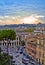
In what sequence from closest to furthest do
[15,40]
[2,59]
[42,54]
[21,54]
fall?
[42,54] → [2,59] → [21,54] → [15,40]

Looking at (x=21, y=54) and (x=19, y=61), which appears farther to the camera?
(x=21, y=54)

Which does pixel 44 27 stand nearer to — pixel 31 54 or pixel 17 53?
pixel 31 54

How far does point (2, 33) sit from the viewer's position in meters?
5.35

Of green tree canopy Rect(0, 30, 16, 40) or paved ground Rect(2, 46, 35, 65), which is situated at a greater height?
green tree canopy Rect(0, 30, 16, 40)

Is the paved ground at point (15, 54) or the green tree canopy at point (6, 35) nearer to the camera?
the paved ground at point (15, 54)

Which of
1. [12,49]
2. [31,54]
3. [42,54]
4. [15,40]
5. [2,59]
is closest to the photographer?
[42,54]

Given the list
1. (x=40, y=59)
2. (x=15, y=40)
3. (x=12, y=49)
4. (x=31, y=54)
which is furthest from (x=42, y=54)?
(x=15, y=40)

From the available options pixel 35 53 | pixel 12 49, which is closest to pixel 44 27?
pixel 35 53

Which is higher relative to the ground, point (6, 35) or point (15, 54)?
point (6, 35)

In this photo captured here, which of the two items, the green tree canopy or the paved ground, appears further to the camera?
the green tree canopy

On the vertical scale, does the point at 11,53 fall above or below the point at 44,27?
below

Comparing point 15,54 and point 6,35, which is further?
point 6,35

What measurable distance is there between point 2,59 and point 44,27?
71 cm

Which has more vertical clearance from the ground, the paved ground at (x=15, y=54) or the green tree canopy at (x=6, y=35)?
the green tree canopy at (x=6, y=35)
